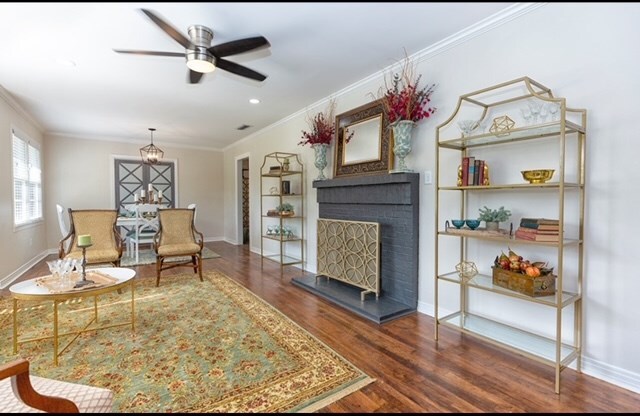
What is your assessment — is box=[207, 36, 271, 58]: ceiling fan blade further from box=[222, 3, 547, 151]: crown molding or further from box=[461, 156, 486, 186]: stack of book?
box=[461, 156, 486, 186]: stack of book

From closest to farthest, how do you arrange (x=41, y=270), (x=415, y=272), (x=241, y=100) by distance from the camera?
(x=415, y=272), (x=241, y=100), (x=41, y=270)

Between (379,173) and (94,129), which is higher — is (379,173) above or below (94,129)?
below

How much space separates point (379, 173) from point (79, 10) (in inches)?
111

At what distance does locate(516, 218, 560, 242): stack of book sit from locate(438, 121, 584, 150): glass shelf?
57cm

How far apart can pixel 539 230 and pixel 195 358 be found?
7.90 ft

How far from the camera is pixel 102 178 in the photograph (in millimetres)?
6656

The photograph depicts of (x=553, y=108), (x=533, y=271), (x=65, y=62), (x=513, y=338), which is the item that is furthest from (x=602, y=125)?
(x=65, y=62)

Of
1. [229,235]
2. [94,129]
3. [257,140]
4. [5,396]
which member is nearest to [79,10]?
[5,396]

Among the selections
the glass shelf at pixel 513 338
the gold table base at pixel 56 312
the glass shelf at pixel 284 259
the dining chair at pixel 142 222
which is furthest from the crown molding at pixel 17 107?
the glass shelf at pixel 513 338

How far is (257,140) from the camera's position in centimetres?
617

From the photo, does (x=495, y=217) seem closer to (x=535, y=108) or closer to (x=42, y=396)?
(x=535, y=108)

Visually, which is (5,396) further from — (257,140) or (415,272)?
(257,140)

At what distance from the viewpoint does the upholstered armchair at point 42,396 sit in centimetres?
103

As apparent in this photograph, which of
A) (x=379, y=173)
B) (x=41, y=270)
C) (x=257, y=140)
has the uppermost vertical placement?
(x=257, y=140)
